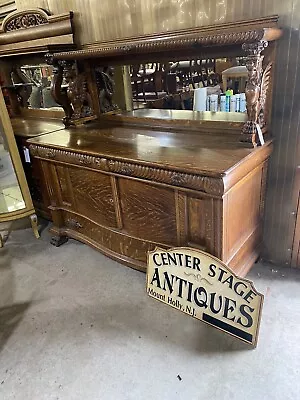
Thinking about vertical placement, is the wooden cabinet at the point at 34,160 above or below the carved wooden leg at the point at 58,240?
above

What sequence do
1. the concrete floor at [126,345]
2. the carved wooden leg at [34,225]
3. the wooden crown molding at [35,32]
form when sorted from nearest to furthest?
the concrete floor at [126,345] < the wooden crown molding at [35,32] < the carved wooden leg at [34,225]

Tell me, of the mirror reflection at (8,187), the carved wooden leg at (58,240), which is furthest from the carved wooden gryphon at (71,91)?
the carved wooden leg at (58,240)

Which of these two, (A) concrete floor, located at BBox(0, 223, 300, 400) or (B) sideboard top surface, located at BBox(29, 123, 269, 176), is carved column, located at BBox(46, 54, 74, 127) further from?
(A) concrete floor, located at BBox(0, 223, 300, 400)

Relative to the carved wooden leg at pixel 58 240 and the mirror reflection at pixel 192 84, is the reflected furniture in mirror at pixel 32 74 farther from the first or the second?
the mirror reflection at pixel 192 84

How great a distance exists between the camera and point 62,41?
219cm

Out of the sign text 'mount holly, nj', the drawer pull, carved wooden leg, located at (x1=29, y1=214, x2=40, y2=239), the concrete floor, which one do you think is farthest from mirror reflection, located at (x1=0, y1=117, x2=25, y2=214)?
the sign text 'mount holly, nj'

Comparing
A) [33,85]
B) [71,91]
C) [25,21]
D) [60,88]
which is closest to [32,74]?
[33,85]

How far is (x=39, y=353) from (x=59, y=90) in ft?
5.49

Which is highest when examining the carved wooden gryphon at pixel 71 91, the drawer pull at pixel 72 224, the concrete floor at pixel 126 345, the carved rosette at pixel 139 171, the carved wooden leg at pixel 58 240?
the carved wooden gryphon at pixel 71 91

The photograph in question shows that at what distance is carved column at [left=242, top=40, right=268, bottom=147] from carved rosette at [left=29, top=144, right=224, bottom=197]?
37 cm

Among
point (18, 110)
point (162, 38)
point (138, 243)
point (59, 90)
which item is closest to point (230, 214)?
point (138, 243)

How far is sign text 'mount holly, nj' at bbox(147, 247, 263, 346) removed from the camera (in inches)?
54.7

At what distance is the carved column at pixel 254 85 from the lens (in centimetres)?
140

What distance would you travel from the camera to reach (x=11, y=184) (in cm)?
234
